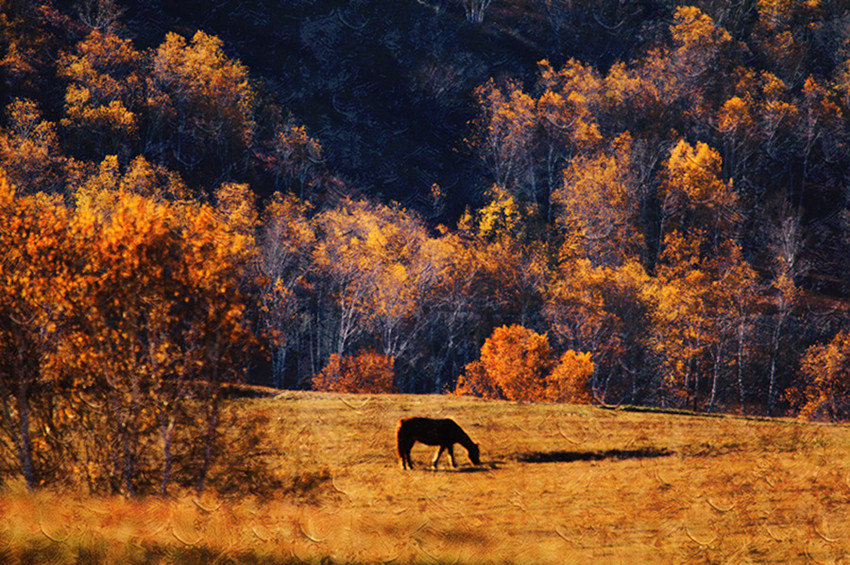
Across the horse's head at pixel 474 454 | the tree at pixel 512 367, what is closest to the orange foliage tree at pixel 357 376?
the tree at pixel 512 367

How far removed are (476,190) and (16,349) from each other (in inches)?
5343

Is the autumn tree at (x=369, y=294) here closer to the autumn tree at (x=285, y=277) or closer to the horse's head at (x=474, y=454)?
the autumn tree at (x=285, y=277)

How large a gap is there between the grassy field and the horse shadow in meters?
0.09

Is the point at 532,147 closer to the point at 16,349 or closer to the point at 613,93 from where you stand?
the point at 613,93

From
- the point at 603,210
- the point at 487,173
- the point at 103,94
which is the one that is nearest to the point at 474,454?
the point at 603,210

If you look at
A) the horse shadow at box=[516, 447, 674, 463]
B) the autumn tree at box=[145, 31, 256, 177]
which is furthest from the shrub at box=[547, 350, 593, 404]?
the autumn tree at box=[145, 31, 256, 177]

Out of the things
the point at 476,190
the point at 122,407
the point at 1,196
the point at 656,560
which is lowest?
the point at 656,560

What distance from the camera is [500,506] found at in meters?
23.1

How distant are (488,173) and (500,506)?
14029 centimetres

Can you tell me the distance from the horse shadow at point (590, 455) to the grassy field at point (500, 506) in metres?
0.09

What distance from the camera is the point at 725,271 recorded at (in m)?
120

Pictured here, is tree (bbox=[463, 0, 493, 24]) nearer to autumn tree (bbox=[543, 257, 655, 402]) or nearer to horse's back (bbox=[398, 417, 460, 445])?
autumn tree (bbox=[543, 257, 655, 402])

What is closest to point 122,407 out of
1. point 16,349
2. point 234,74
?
point 16,349

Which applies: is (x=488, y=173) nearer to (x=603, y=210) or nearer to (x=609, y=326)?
(x=603, y=210)
